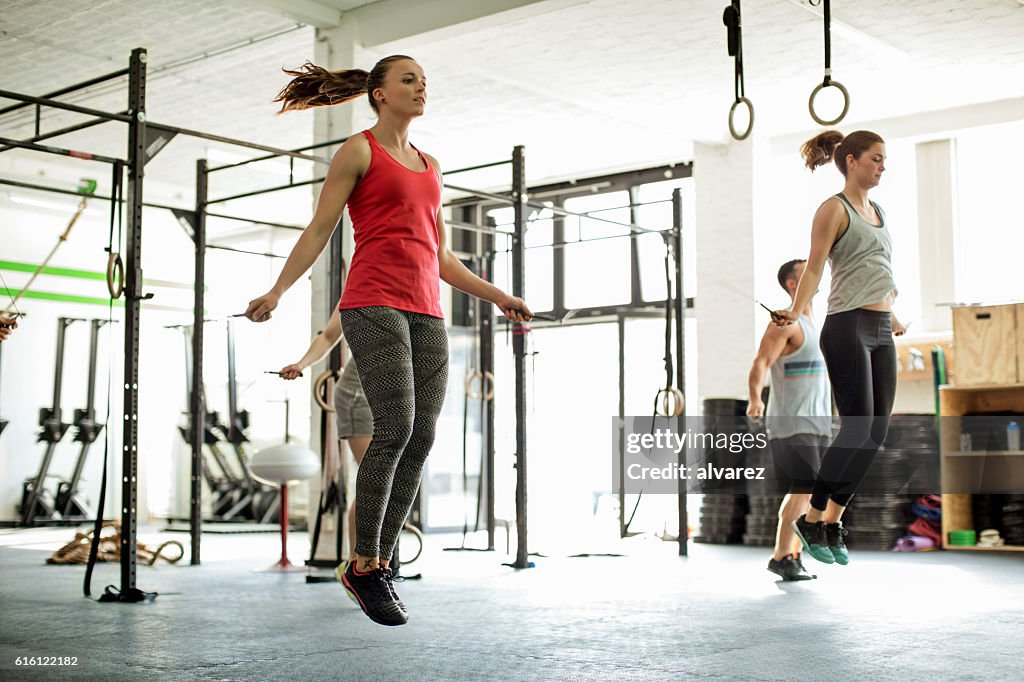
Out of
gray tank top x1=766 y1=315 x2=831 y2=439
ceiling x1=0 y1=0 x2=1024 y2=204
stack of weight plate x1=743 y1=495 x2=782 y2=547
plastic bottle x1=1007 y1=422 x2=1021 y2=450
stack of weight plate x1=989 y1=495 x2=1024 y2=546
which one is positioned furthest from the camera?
stack of weight plate x1=743 y1=495 x2=782 y2=547

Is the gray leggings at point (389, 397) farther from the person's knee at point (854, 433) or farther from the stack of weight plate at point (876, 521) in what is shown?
the stack of weight plate at point (876, 521)

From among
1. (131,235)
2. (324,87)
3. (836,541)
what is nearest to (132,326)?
(131,235)

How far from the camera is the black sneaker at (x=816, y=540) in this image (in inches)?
173

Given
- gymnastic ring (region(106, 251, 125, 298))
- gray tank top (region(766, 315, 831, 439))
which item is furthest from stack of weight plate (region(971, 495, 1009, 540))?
gymnastic ring (region(106, 251, 125, 298))

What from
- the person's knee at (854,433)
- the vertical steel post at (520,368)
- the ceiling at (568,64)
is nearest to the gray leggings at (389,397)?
the person's knee at (854,433)

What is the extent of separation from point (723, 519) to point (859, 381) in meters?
5.19

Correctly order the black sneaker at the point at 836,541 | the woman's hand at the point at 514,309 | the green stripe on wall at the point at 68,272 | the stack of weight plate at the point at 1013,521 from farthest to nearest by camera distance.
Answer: the green stripe on wall at the point at 68,272 < the stack of weight plate at the point at 1013,521 < the black sneaker at the point at 836,541 < the woman's hand at the point at 514,309

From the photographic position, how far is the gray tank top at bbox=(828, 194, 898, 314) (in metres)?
4.16

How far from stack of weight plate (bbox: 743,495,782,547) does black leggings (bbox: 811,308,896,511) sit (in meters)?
4.58

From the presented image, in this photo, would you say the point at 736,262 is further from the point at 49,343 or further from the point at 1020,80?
the point at 49,343

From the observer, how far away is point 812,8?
7.39 meters

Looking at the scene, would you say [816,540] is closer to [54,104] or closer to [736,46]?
[736,46]

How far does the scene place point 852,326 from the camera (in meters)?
4.09

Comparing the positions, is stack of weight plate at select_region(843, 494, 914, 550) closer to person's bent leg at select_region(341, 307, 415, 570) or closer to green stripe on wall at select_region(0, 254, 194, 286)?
person's bent leg at select_region(341, 307, 415, 570)
